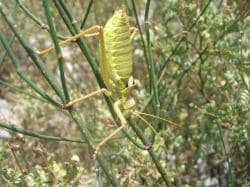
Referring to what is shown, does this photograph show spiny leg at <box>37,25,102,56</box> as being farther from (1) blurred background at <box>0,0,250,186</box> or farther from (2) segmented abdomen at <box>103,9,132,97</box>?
(1) blurred background at <box>0,0,250,186</box>

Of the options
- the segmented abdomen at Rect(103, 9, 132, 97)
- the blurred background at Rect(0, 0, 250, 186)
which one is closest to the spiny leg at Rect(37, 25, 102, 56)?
the segmented abdomen at Rect(103, 9, 132, 97)

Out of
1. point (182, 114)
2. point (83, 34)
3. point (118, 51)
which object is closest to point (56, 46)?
point (83, 34)

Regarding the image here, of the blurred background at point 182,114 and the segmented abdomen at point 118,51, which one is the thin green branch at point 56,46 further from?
the blurred background at point 182,114

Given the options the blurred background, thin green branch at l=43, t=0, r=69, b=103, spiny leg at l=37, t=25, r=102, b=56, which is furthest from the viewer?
the blurred background

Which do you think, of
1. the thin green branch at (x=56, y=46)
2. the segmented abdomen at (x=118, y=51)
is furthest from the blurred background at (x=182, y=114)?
the thin green branch at (x=56, y=46)

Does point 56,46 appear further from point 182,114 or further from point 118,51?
point 182,114

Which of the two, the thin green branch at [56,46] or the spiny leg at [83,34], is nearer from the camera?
the thin green branch at [56,46]

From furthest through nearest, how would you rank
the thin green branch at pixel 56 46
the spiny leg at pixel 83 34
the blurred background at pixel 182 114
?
the blurred background at pixel 182 114, the spiny leg at pixel 83 34, the thin green branch at pixel 56 46

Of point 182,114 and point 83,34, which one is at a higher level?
point 83,34
